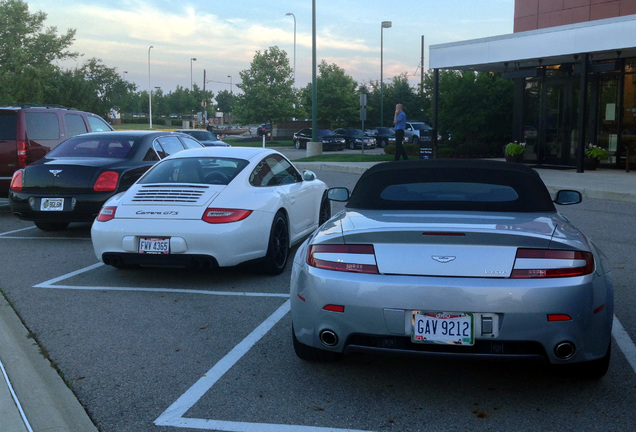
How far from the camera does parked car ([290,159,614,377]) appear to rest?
350cm

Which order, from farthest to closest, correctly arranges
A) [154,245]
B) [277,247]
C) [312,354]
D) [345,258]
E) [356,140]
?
[356,140]
[277,247]
[154,245]
[312,354]
[345,258]

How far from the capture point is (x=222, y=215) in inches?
253

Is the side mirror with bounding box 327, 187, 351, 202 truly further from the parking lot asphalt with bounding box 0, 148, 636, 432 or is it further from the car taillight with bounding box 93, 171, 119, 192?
the car taillight with bounding box 93, 171, 119, 192

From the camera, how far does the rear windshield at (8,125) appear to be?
11289mm

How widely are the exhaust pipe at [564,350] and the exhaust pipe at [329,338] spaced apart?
1176 mm

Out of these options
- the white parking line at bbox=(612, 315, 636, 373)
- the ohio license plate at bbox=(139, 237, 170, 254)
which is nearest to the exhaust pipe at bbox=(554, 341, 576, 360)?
the white parking line at bbox=(612, 315, 636, 373)

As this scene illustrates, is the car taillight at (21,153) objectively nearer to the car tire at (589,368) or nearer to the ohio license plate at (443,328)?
the ohio license plate at (443,328)

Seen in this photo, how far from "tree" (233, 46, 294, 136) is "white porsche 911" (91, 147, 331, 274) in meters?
51.3

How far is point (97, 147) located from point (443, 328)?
7724mm

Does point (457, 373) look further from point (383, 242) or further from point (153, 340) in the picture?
point (153, 340)

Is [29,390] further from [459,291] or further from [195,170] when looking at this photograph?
[195,170]

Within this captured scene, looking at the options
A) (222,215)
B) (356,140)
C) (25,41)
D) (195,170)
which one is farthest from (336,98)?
(222,215)

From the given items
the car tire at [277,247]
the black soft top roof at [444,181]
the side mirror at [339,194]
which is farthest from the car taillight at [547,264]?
the car tire at [277,247]

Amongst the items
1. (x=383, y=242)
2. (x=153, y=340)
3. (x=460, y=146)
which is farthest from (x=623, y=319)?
(x=460, y=146)
